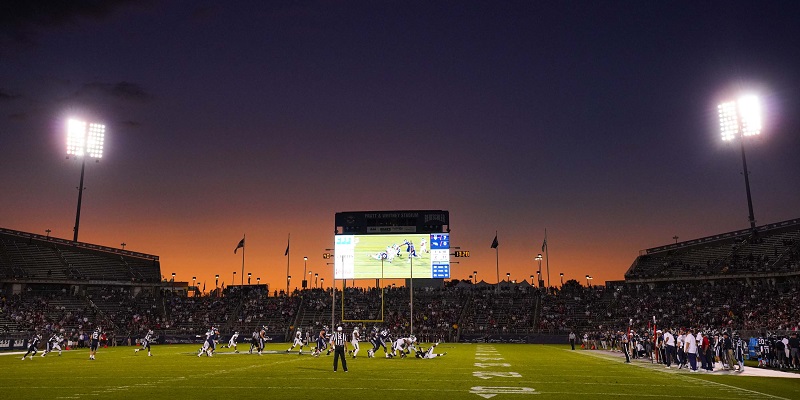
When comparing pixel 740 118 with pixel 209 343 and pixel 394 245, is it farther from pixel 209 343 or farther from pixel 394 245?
pixel 209 343

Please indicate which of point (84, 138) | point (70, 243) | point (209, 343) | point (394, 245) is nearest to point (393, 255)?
point (394, 245)

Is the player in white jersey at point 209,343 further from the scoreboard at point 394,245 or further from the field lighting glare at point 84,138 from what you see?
the field lighting glare at point 84,138

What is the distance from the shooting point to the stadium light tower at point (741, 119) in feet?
175

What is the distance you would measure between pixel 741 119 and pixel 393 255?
35235 mm

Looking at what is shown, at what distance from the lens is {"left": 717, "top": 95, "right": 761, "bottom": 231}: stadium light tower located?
175 ft

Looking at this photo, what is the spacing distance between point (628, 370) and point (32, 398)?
20.2 metres

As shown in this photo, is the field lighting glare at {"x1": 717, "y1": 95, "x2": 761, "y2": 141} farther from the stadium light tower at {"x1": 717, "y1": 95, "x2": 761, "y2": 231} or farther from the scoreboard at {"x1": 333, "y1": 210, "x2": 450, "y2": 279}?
the scoreboard at {"x1": 333, "y1": 210, "x2": 450, "y2": 279}

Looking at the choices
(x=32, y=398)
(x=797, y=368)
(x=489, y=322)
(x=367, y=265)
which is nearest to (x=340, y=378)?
(x=32, y=398)

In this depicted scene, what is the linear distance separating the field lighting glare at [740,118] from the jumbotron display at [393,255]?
28.6 metres

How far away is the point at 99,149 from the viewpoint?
208ft

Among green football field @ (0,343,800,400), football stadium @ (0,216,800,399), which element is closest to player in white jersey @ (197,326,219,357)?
football stadium @ (0,216,800,399)

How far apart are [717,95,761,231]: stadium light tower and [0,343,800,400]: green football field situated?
38.8m

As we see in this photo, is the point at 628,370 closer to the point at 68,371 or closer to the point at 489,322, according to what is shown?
the point at 68,371

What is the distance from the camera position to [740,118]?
54250mm
